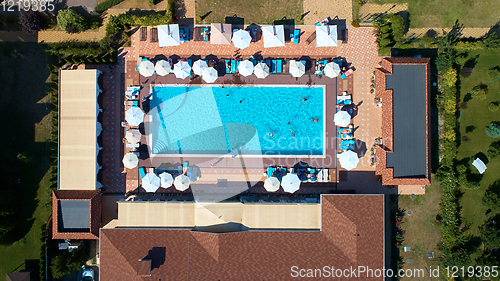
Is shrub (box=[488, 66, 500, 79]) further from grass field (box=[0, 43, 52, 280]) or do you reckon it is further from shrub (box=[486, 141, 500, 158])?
grass field (box=[0, 43, 52, 280])

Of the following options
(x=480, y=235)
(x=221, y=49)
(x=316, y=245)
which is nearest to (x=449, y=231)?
(x=480, y=235)

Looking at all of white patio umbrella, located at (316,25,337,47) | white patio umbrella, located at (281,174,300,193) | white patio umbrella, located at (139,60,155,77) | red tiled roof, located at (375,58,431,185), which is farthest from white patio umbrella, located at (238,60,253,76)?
red tiled roof, located at (375,58,431,185)

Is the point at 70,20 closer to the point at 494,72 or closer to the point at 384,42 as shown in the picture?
the point at 384,42

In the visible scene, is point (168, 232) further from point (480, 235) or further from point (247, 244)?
point (480, 235)

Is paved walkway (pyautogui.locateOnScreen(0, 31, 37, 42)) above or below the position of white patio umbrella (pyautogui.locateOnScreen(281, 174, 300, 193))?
above

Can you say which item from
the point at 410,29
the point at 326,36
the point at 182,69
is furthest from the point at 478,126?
the point at 182,69
